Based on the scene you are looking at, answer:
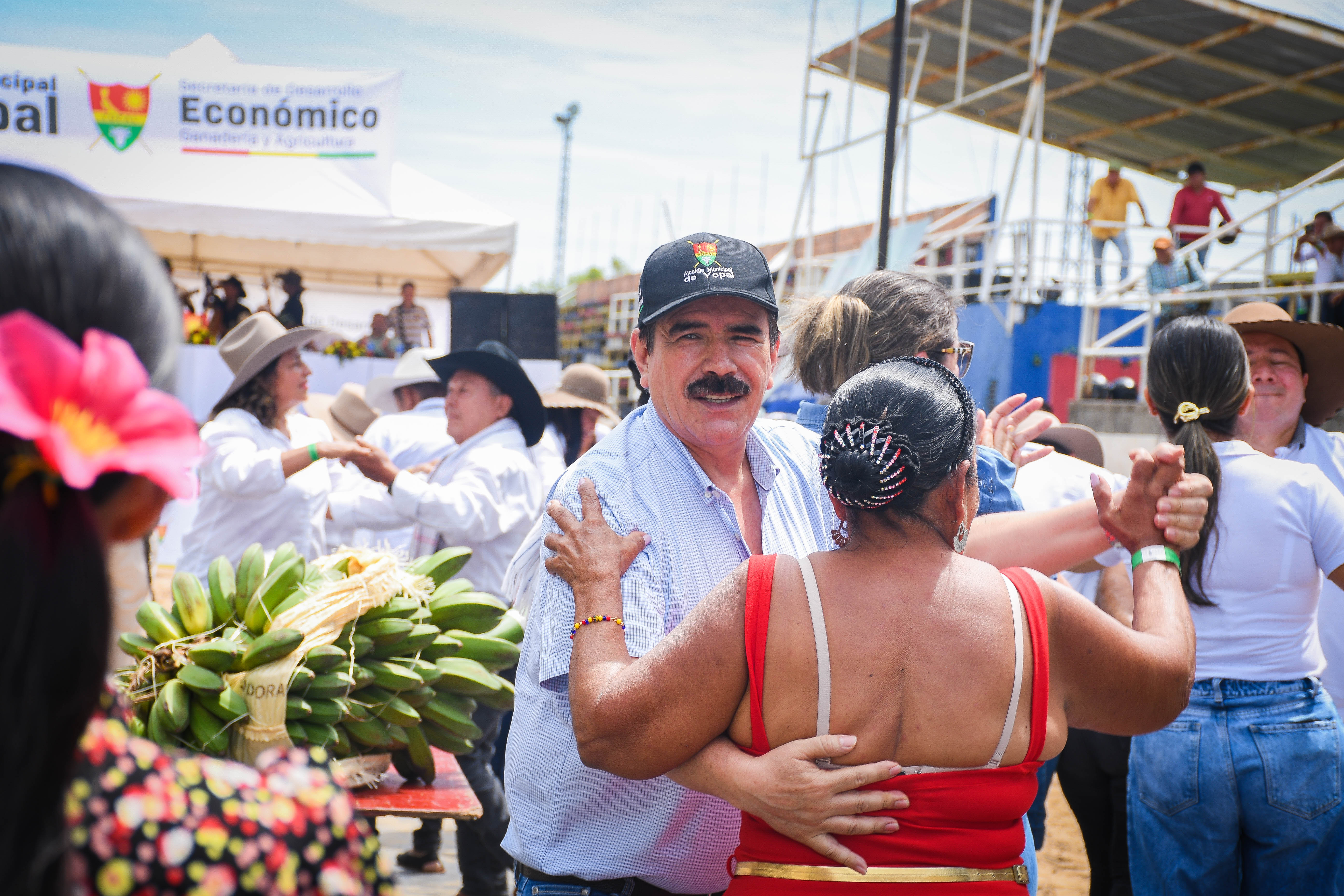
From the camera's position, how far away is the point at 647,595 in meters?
1.84

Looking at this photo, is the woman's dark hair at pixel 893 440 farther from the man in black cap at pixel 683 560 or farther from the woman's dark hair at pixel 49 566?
the woman's dark hair at pixel 49 566

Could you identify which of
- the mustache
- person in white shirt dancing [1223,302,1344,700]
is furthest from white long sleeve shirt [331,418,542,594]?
Result: person in white shirt dancing [1223,302,1344,700]

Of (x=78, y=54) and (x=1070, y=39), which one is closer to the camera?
(x=78, y=54)

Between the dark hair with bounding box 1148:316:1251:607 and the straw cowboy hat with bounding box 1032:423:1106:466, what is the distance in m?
1.74

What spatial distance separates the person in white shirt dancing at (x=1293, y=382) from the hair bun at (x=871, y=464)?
9.11ft

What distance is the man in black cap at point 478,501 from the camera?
13.9ft

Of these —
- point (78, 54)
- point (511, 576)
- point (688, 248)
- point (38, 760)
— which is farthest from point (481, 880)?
point (78, 54)

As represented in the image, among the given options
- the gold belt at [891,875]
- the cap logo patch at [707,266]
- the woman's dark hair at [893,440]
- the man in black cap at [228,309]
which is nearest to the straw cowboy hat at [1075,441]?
the cap logo patch at [707,266]

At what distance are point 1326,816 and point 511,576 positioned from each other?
2254 millimetres

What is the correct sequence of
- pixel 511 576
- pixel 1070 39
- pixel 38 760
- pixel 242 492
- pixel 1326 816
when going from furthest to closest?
pixel 1070 39, pixel 242 492, pixel 1326 816, pixel 511 576, pixel 38 760

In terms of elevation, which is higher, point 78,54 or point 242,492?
point 78,54

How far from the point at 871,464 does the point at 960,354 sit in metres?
1.11

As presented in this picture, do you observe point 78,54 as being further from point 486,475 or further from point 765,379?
point 765,379

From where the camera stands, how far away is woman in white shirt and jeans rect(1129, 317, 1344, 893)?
2.65 metres
